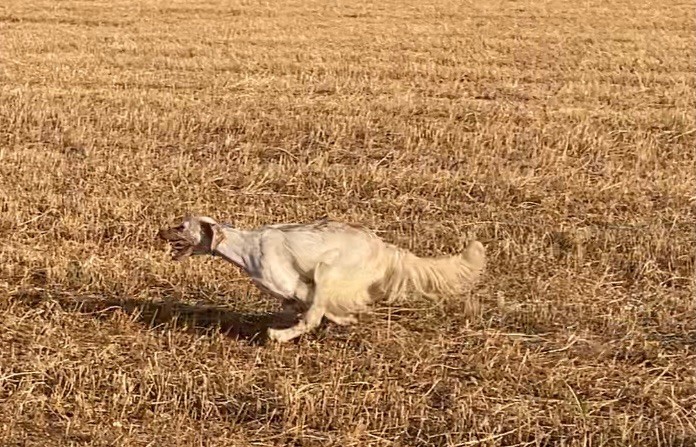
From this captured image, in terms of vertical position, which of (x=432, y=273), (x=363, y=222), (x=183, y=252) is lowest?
(x=363, y=222)

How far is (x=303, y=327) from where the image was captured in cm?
543

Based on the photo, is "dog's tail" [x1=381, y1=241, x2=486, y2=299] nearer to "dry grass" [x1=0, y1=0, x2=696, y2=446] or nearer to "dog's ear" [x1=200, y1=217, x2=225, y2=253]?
"dry grass" [x1=0, y1=0, x2=696, y2=446]

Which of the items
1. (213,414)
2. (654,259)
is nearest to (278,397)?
(213,414)

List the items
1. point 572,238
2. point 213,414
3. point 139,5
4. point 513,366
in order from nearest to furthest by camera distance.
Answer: point 213,414
point 513,366
point 572,238
point 139,5

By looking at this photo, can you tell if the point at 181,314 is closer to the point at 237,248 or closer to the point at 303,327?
the point at 237,248

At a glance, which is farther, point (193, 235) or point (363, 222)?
point (363, 222)

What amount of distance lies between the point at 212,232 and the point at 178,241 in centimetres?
20

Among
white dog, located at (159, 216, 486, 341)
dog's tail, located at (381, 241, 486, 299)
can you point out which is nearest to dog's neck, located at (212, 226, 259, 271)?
white dog, located at (159, 216, 486, 341)

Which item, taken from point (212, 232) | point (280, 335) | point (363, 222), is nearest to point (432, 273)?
point (280, 335)

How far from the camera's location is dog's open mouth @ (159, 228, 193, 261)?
214 inches

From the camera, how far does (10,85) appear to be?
13602mm

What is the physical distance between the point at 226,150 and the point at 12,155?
195 cm

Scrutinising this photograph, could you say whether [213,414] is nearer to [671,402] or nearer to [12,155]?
[671,402]

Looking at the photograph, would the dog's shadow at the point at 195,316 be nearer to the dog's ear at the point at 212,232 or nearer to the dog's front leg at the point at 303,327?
Answer: the dog's front leg at the point at 303,327
